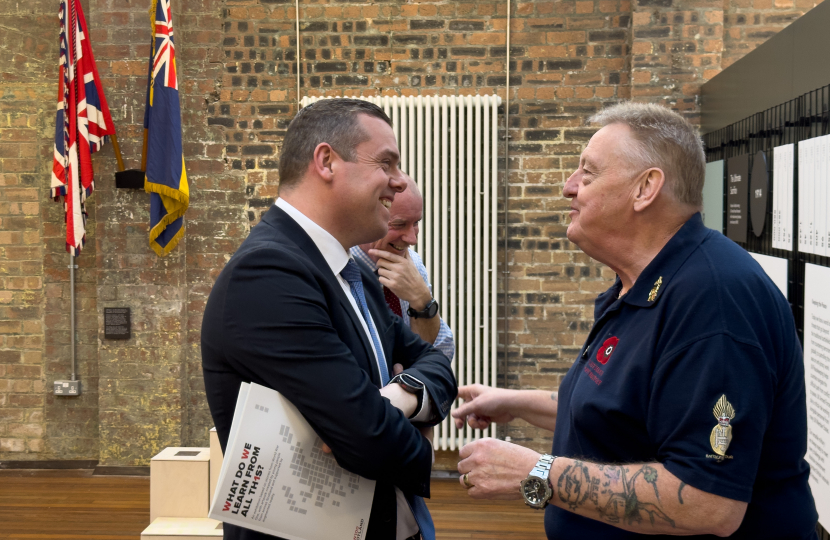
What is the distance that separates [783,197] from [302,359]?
2.13 m

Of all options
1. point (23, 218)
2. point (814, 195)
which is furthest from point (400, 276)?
point (23, 218)

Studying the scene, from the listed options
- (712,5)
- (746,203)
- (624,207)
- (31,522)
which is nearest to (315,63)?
(712,5)

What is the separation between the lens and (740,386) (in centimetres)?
104

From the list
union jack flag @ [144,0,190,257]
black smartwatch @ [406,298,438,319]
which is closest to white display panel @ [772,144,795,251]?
black smartwatch @ [406,298,438,319]

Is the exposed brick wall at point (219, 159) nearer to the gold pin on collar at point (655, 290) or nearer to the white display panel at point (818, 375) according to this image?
the white display panel at point (818, 375)

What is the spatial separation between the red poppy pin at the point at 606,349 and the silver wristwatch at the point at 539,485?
0.72 ft

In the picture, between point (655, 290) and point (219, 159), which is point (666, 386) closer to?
point (655, 290)

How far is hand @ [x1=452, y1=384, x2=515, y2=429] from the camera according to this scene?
1.80 metres

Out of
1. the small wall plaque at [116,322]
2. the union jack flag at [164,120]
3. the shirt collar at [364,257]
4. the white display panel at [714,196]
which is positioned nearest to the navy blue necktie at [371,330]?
the shirt collar at [364,257]

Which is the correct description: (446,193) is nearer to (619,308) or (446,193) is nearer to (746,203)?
(746,203)

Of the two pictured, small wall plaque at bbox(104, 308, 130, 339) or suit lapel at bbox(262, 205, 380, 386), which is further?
small wall plaque at bbox(104, 308, 130, 339)

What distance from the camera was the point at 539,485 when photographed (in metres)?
1.20

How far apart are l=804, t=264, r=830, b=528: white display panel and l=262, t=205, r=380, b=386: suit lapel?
62.5 inches

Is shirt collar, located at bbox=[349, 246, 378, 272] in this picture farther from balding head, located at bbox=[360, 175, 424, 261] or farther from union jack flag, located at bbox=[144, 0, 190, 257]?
union jack flag, located at bbox=[144, 0, 190, 257]
